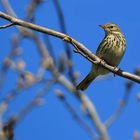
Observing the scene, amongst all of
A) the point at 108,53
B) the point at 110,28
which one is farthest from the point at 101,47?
the point at 110,28

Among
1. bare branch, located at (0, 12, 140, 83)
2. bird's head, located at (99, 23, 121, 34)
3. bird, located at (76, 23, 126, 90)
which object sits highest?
bird's head, located at (99, 23, 121, 34)

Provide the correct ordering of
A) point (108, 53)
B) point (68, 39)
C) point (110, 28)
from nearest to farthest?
point (68, 39)
point (108, 53)
point (110, 28)

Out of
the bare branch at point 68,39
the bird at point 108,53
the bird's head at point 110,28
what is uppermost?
the bird's head at point 110,28

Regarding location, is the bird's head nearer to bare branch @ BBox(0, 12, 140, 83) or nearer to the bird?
the bird

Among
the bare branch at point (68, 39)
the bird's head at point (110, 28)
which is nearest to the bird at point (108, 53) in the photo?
the bird's head at point (110, 28)

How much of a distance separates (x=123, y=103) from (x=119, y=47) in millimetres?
3107

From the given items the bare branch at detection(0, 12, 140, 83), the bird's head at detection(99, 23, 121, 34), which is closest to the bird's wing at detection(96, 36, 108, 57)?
the bird's head at detection(99, 23, 121, 34)

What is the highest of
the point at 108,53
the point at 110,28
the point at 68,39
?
the point at 110,28

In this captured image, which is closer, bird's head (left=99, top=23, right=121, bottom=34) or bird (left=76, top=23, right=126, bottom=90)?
bird (left=76, top=23, right=126, bottom=90)

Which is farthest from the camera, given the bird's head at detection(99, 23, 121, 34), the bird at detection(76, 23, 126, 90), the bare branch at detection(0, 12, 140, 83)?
the bird's head at detection(99, 23, 121, 34)

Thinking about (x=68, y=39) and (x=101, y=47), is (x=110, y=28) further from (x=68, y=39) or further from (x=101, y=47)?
(x=68, y=39)

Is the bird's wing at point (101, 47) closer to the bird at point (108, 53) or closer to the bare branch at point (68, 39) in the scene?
the bird at point (108, 53)

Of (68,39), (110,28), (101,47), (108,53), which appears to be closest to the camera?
(68,39)

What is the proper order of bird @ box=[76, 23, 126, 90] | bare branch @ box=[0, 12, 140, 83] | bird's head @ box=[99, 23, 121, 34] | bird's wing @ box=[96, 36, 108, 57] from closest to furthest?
bare branch @ box=[0, 12, 140, 83]
bird @ box=[76, 23, 126, 90]
bird's wing @ box=[96, 36, 108, 57]
bird's head @ box=[99, 23, 121, 34]
